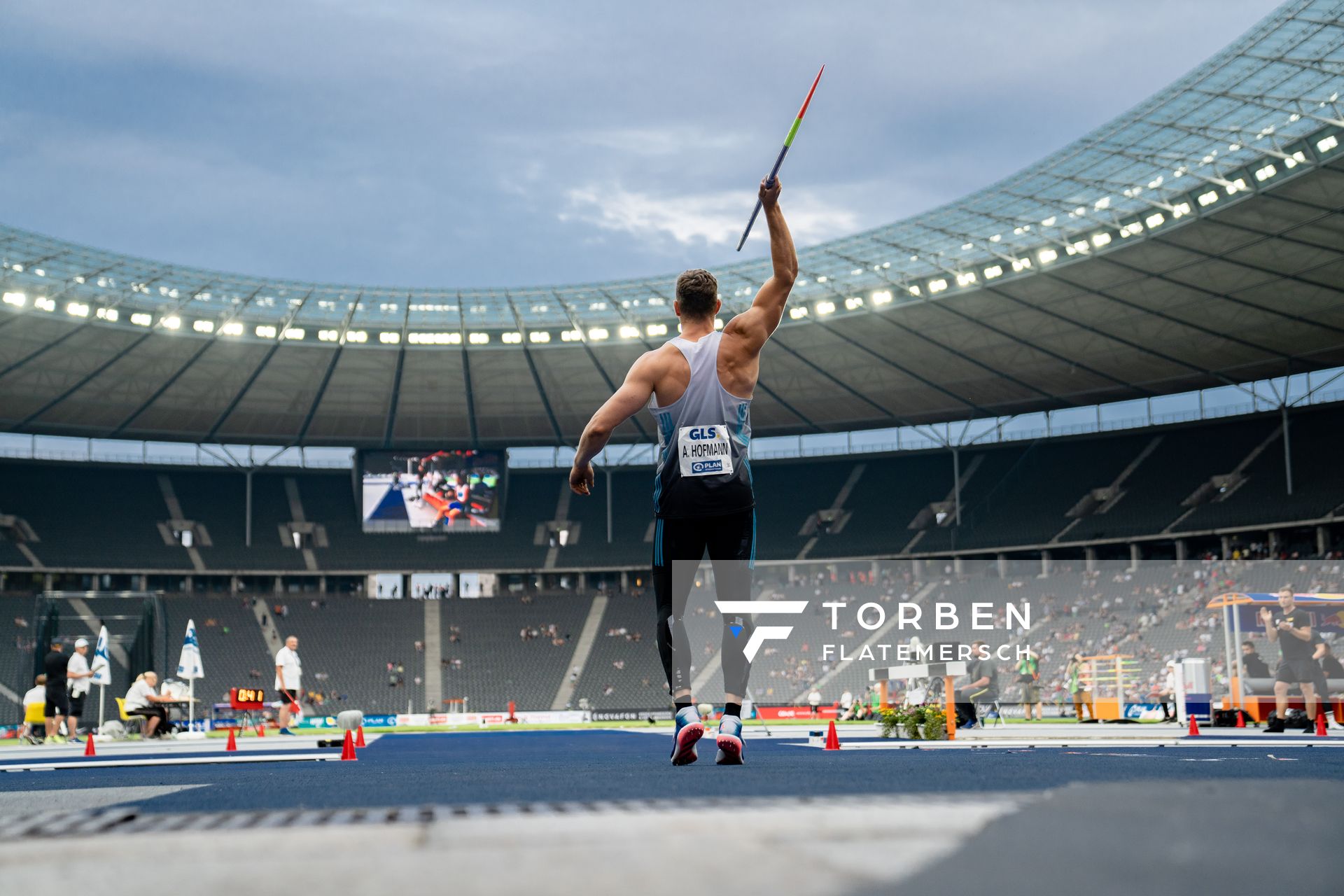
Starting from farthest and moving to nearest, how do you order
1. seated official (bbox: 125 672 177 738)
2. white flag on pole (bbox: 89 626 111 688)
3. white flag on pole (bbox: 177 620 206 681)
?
1. white flag on pole (bbox: 177 620 206 681)
2. white flag on pole (bbox: 89 626 111 688)
3. seated official (bbox: 125 672 177 738)

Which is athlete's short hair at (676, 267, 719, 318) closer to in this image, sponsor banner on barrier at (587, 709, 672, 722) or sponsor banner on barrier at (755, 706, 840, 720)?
sponsor banner on barrier at (755, 706, 840, 720)

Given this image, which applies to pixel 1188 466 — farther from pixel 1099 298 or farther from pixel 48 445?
pixel 48 445

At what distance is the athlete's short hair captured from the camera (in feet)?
17.0

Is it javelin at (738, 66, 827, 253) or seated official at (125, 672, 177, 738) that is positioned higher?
javelin at (738, 66, 827, 253)

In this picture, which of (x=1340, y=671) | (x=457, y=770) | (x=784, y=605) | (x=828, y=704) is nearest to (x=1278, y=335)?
(x=828, y=704)

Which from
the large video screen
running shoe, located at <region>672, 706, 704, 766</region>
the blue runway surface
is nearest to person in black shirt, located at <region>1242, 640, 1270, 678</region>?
the blue runway surface

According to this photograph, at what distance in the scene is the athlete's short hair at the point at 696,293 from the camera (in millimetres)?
5180

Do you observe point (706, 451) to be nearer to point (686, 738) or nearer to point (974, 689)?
point (686, 738)

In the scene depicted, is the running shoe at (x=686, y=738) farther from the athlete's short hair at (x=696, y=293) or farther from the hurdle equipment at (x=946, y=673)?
the hurdle equipment at (x=946, y=673)

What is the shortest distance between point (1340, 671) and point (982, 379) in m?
29.1

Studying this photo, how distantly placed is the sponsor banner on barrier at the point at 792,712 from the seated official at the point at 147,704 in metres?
24.0

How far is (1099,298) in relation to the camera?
35.7m

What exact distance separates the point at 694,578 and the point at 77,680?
58.6ft

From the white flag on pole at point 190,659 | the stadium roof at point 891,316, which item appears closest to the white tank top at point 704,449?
the white flag on pole at point 190,659
